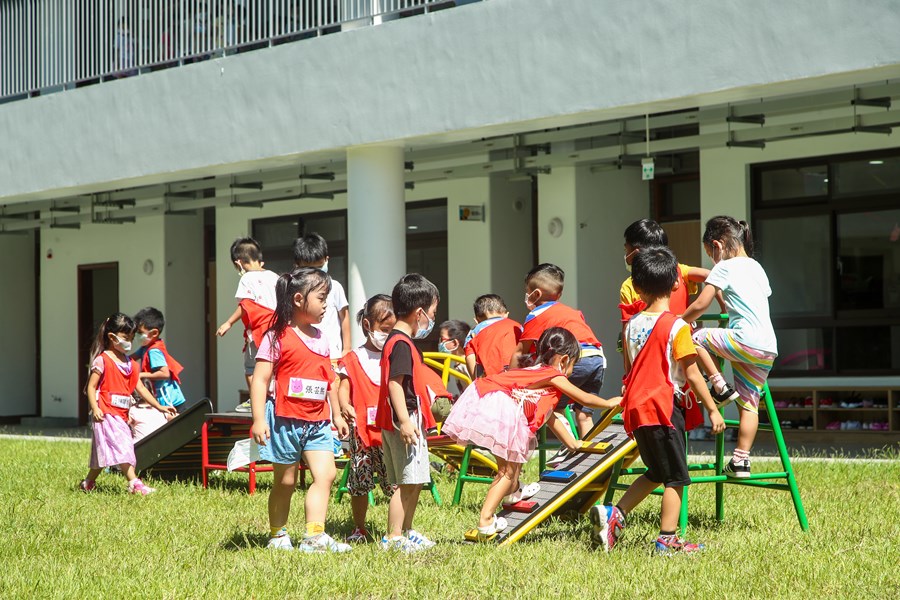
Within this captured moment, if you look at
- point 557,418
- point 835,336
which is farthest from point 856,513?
point 835,336

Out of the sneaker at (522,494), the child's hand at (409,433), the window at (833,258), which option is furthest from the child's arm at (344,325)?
the window at (833,258)

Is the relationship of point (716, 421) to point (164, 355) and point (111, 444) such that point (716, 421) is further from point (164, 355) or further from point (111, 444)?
point (164, 355)

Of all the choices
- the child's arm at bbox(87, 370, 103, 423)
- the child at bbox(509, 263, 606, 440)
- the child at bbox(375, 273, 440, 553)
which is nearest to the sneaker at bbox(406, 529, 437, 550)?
the child at bbox(375, 273, 440, 553)

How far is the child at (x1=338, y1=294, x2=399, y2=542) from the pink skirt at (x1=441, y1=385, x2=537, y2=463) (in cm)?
45

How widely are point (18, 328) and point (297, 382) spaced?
16592 mm

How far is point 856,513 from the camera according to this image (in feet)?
25.0

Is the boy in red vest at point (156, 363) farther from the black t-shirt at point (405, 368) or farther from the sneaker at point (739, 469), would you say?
the sneaker at point (739, 469)

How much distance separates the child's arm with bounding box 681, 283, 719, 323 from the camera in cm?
675

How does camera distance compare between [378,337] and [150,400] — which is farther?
[150,400]

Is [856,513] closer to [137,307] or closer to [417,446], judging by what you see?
[417,446]

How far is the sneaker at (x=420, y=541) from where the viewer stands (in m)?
6.53

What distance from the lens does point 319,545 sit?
6508 millimetres

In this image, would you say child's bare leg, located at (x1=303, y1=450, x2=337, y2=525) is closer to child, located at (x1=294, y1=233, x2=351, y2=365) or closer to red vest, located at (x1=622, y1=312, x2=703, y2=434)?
red vest, located at (x1=622, y1=312, x2=703, y2=434)

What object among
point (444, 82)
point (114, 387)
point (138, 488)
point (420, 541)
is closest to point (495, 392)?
point (420, 541)
